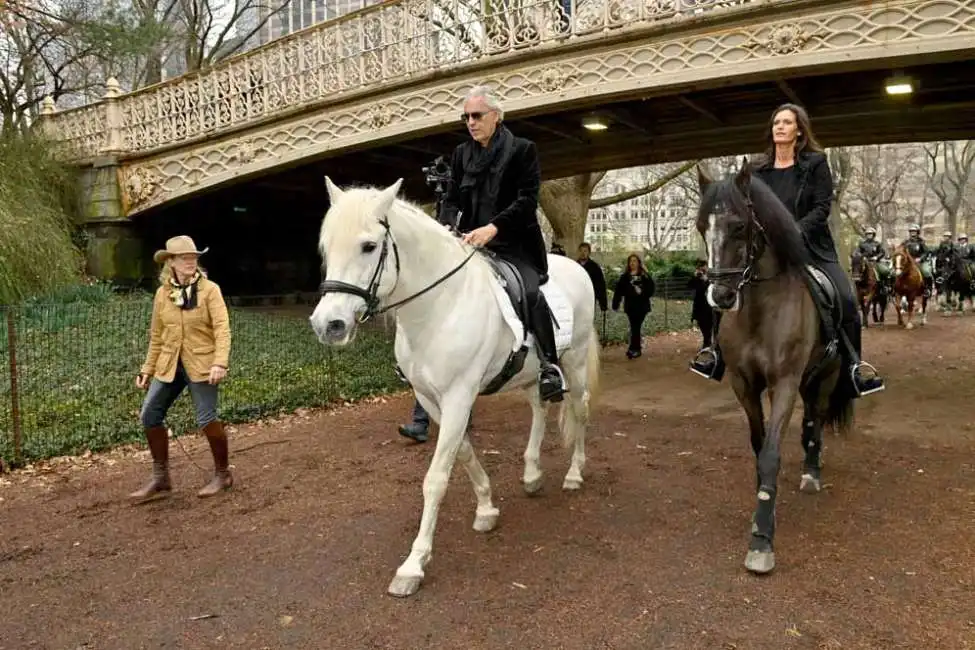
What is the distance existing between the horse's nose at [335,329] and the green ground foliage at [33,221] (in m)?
10.5

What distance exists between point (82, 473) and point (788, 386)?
631 centimetres

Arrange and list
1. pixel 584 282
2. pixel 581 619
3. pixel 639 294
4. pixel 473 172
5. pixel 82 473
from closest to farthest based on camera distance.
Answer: pixel 581 619 < pixel 473 172 < pixel 584 282 < pixel 82 473 < pixel 639 294

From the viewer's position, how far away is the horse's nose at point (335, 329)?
10.9 feet

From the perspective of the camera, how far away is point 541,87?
9703 millimetres

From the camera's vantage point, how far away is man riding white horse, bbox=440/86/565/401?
4621 millimetres

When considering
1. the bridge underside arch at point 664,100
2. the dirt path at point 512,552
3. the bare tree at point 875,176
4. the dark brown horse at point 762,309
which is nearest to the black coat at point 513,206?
the dark brown horse at point 762,309

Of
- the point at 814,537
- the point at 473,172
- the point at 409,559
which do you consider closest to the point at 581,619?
the point at 409,559

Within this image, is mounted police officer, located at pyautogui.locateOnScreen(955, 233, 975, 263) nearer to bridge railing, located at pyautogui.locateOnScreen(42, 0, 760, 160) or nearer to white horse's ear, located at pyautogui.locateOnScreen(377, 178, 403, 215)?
bridge railing, located at pyautogui.locateOnScreen(42, 0, 760, 160)

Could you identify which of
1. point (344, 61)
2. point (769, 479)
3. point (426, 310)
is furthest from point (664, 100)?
point (426, 310)

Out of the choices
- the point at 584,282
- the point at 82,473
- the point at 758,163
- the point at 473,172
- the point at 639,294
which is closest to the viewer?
the point at 473,172

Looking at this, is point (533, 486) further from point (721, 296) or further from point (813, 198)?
point (813, 198)

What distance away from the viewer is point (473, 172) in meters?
4.72

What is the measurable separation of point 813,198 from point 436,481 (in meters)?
3.28

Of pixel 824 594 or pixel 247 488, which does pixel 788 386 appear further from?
pixel 247 488
